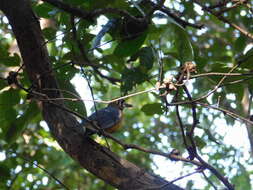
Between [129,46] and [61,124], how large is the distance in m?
0.58

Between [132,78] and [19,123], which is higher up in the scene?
[132,78]

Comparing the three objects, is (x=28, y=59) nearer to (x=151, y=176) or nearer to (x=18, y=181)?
(x=151, y=176)

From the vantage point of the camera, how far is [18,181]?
4.29m

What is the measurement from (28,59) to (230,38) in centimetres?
291

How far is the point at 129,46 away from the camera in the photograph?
84.7 inches

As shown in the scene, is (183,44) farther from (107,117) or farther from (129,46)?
(107,117)

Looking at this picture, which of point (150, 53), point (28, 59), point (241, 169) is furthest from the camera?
point (241, 169)

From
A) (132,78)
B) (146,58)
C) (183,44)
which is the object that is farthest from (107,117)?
(183,44)

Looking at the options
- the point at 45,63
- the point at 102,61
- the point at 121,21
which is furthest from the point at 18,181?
the point at 121,21

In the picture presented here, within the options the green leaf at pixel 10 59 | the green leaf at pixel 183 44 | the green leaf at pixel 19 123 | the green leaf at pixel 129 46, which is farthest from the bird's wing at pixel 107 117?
the green leaf at pixel 183 44

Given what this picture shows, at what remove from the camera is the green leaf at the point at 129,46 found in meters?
2.11

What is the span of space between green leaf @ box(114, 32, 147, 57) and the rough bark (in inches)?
15.3

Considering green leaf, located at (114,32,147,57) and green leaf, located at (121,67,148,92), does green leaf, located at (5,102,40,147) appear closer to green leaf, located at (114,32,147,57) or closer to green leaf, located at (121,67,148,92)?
green leaf, located at (121,67,148,92)

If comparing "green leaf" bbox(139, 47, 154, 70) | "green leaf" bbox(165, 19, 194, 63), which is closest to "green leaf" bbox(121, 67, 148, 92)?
"green leaf" bbox(139, 47, 154, 70)
